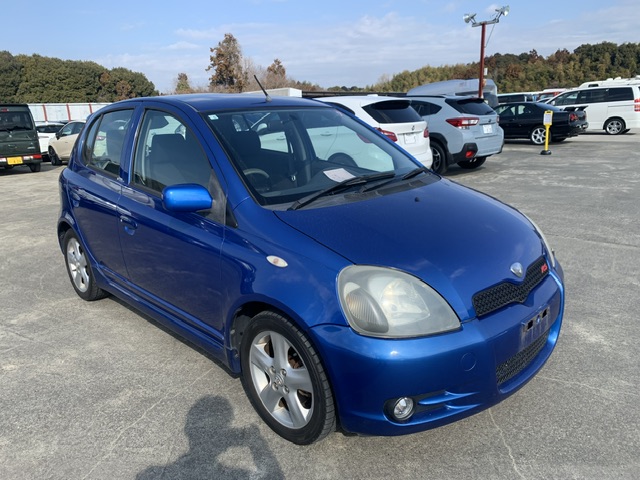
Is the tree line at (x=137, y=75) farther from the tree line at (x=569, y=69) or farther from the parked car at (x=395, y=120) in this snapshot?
the parked car at (x=395, y=120)

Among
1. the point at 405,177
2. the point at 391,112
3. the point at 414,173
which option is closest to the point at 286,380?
the point at 405,177

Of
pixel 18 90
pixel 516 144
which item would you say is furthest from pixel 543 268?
pixel 18 90

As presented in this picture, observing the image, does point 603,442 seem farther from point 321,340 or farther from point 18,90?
point 18,90

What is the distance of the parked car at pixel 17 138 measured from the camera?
14.7m

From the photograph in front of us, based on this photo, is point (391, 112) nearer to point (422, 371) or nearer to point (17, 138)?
point (422, 371)

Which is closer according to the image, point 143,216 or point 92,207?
point 143,216

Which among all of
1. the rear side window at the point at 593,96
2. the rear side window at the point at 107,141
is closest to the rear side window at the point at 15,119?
the rear side window at the point at 107,141

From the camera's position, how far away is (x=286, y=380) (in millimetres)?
2520

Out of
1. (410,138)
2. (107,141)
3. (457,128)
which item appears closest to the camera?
(107,141)

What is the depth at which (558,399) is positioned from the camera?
285cm

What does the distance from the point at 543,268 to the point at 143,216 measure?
240 cm

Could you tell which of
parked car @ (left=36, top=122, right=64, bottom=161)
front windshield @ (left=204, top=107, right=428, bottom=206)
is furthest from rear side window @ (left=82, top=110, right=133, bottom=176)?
parked car @ (left=36, top=122, right=64, bottom=161)

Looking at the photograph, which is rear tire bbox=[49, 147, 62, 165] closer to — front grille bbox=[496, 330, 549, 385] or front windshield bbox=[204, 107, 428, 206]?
front windshield bbox=[204, 107, 428, 206]

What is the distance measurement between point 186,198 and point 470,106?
29.9 feet
